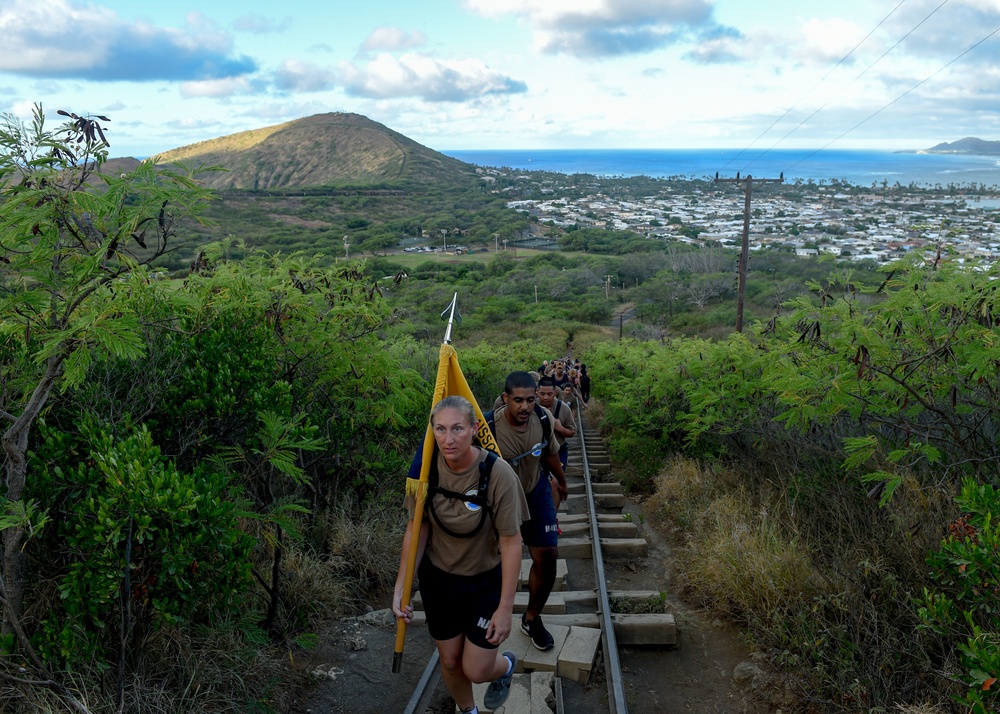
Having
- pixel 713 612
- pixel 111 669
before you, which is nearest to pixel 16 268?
pixel 111 669

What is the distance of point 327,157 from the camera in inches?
6447

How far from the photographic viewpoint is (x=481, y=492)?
3.92m

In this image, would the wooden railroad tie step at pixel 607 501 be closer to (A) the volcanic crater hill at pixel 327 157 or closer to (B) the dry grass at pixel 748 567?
(B) the dry grass at pixel 748 567

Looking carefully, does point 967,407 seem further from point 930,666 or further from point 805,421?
point 930,666

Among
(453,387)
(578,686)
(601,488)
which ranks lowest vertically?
(601,488)

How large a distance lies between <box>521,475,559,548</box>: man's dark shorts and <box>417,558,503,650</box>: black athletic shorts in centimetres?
136

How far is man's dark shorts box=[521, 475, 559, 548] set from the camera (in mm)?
5496

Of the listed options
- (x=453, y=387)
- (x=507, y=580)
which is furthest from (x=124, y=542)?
(x=507, y=580)

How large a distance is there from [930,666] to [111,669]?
503cm

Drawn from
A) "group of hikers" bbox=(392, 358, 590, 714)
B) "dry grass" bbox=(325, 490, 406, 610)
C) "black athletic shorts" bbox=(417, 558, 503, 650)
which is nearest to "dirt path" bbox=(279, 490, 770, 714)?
"dry grass" bbox=(325, 490, 406, 610)

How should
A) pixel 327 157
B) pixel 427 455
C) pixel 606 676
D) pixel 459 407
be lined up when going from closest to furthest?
pixel 459 407, pixel 427 455, pixel 606 676, pixel 327 157

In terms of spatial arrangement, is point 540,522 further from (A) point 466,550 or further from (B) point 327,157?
(B) point 327,157

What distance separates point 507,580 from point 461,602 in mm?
395

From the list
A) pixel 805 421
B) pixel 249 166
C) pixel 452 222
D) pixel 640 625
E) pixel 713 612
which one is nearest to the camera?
pixel 640 625
